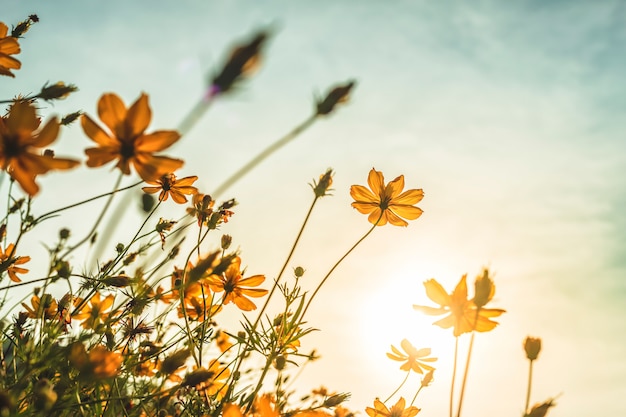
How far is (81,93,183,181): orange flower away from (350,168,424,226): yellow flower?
1400mm

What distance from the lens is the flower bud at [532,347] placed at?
4.66 feet

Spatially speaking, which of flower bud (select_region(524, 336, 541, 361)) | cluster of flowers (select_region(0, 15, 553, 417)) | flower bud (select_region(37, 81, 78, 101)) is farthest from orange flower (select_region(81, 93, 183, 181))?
flower bud (select_region(524, 336, 541, 361))

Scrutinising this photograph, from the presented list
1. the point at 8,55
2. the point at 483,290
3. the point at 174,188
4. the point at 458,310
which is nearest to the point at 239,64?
the point at 483,290

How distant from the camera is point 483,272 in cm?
123

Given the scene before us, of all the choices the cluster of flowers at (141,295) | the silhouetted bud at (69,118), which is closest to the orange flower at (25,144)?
the cluster of flowers at (141,295)

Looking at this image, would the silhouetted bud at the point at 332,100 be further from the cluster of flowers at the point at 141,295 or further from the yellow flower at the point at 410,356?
the yellow flower at the point at 410,356

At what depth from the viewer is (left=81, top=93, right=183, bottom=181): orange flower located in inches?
44.8

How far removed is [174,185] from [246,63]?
1.31 m

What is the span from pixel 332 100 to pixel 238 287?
139cm

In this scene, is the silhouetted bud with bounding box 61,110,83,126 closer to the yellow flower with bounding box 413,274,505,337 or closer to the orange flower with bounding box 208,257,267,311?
the orange flower with bounding box 208,257,267,311

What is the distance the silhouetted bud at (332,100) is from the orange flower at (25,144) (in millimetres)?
683

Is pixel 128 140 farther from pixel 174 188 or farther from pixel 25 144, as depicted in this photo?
pixel 174 188

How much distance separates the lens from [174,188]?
1985mm

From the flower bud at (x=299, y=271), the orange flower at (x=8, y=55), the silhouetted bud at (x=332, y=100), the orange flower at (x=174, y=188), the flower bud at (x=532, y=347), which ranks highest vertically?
the orange flower at (x=8, y=55)
